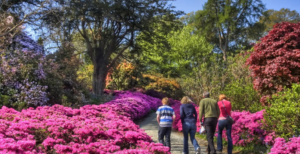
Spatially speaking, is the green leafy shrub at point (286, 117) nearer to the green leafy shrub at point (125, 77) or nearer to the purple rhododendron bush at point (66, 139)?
the purple rhododendron bush at point (66, 139)

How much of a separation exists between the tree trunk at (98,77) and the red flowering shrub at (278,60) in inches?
389

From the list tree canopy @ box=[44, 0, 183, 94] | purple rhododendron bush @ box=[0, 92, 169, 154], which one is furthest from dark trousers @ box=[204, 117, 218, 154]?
→ tree canopy @ box=[44, 0, 183, 94]

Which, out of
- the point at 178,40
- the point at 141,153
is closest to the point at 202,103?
the point at 141,153

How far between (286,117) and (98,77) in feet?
40.1

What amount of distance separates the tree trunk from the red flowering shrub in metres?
9.88

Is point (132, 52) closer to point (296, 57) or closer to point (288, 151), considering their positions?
point (296, 57)

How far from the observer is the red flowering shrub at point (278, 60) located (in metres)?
7.70

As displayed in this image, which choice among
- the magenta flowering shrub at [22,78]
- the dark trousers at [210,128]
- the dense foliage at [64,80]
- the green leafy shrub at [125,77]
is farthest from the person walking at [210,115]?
the green leafy shrub at [125,77]

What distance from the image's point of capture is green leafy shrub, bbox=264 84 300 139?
5863 millimetres

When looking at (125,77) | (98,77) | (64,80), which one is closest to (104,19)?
(98,77)

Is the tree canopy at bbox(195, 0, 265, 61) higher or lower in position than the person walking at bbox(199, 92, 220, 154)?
higher

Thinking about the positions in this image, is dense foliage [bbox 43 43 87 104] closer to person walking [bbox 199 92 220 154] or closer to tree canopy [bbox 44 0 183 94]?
tree canopy [bbox 44 0 183 94]

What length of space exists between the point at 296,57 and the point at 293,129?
262 cm

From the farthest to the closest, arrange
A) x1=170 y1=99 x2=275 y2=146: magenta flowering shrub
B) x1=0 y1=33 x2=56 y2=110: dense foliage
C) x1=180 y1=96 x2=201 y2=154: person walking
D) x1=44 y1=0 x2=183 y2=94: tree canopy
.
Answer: x1=44 y1=0 x2=183 y2=94: tree canopy
x1=0 y1=33 x2=56 y2=110: dense foliage
x1=170 y1=99 x2=275 y2=146: magenta flowering shrub
x1=180 y1=96 x2=201 y2=154: person walking
